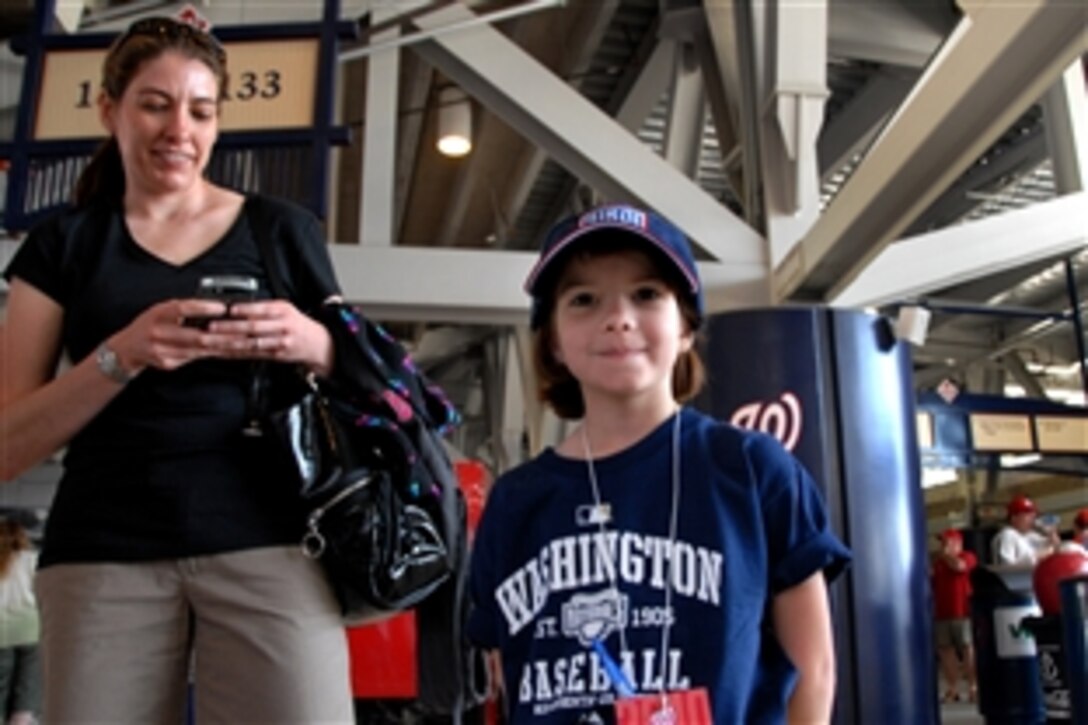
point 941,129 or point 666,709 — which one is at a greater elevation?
point 941,129

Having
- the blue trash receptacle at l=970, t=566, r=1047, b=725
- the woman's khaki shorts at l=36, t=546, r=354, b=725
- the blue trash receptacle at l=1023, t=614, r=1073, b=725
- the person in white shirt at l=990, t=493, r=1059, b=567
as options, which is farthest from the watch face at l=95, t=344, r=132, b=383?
the person in white shirt at l=990, t=493, r=1059, b=567

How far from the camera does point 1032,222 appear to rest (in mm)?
5555

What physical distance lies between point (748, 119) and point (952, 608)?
6.43 metres

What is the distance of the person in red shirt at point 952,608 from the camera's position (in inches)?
390

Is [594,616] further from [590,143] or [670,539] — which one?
[590,143]

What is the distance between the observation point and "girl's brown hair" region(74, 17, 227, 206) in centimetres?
140

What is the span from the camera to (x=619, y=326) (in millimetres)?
1285

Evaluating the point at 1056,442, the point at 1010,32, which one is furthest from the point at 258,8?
the point at 1056,442

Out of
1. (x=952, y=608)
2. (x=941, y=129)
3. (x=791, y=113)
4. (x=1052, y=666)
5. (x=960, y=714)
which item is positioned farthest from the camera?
(x=952, y=608)

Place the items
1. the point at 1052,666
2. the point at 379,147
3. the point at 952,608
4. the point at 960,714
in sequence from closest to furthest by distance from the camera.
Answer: the point at 379,147 → the point at 1052,666 → the point at 960,714 → the point at 952,608

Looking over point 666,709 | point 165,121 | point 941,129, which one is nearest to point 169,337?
point 165,121

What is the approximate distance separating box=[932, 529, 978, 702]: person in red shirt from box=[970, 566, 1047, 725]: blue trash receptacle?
316cm

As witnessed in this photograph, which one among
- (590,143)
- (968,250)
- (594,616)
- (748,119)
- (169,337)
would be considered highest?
(748,119)

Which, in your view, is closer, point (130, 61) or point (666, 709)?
point (666, 709)
